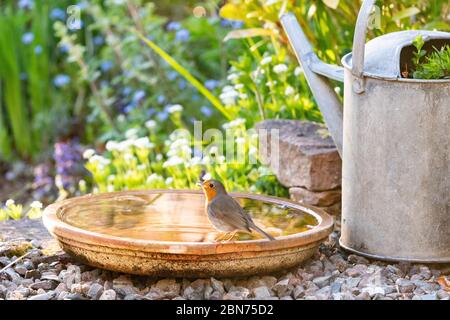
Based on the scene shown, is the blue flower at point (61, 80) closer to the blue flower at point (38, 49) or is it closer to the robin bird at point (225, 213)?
the blue flower at point (38, 49)

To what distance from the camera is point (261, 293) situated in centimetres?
281

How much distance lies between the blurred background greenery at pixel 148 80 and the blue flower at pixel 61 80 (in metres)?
0.02

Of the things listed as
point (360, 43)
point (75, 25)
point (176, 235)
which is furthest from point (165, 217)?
point (75, 25)

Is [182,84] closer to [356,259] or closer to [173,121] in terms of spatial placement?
[173,121]

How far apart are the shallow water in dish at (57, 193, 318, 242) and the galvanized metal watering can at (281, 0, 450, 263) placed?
22 cm

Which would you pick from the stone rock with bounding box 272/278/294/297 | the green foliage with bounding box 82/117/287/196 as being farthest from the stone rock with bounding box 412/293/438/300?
the green foliage with bounding box 82/117/287/196

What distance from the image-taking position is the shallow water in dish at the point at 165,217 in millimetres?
3004

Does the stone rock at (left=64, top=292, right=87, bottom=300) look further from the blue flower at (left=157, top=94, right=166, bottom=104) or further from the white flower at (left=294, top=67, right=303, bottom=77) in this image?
the blue flower at (left=157, top=94, right=166, bottom=104)

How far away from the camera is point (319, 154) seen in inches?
147

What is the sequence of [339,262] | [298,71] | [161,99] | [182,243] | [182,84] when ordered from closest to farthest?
[182,243], [339,262], [298,71], [161,99], [182,84]

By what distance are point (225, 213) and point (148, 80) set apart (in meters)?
2.77

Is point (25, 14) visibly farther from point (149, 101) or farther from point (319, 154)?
point (319, 154)

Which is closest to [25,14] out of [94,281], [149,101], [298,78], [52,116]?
[52,116]

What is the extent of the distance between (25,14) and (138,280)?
3911mm
